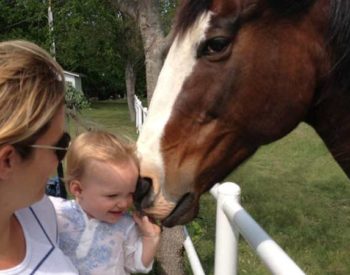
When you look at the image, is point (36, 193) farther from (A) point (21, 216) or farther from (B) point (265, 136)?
(B) point (265, 136)

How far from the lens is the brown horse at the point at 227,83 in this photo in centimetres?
179

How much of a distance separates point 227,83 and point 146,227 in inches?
23.4

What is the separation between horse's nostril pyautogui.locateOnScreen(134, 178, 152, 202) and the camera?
5.78 feet

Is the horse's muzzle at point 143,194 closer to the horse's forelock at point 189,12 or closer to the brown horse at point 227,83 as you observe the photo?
the brown horse at point 227,83

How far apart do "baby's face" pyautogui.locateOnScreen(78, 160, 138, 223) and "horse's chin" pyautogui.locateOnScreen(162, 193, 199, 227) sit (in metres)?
0.23

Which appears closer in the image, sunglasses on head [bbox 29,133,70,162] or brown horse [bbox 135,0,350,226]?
sunglasses on head [bbox 29,133,70,162]

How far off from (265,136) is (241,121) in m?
0.12

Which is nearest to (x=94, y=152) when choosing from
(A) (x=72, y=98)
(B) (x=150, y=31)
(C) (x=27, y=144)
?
(C) (x=27, y=144)

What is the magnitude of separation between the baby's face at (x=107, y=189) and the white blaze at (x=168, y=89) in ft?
0.40

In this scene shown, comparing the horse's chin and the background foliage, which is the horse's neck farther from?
the background foliage

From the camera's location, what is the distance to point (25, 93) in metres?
1.09

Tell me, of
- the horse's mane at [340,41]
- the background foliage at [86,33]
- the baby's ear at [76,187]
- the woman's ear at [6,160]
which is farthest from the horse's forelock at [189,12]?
the background foliage at [86,33]

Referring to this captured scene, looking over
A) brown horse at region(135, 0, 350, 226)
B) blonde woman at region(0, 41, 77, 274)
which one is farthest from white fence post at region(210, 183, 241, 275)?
blonde woman at region(0, 41, 77, 274)

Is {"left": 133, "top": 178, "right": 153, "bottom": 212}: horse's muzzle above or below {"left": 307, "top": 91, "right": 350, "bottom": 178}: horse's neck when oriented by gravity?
below
